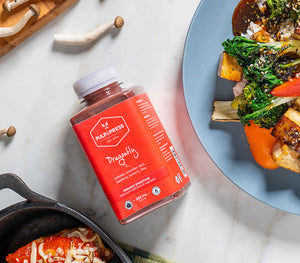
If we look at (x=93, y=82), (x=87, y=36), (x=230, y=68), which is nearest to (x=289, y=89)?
(x=230, y=68)

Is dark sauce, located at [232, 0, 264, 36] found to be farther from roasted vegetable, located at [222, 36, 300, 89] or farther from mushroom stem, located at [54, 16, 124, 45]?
mushroom stem, located at [54, 16, 124, 45]

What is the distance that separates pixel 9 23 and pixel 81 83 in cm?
44

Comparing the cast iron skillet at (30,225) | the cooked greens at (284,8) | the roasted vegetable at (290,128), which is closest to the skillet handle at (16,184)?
the cast iron skillet at (30,225)

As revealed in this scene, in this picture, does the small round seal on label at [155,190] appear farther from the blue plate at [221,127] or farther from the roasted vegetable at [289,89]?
the roasted vegetable at [289,89]

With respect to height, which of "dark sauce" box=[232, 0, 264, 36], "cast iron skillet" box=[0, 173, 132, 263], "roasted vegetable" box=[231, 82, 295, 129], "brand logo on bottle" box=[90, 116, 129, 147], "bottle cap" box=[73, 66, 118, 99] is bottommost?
"cast iron skillet" box=[0, 173, 132, 263]

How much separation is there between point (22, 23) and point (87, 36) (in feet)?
0.74

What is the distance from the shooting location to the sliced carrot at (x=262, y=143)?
131 cm

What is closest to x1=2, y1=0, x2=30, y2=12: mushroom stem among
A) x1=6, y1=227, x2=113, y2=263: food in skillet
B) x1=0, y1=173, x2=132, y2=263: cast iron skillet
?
x1=0, y1=173, x2=132, y2=263: cast iron skillet

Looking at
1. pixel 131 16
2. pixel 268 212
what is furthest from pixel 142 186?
pixel 131 16

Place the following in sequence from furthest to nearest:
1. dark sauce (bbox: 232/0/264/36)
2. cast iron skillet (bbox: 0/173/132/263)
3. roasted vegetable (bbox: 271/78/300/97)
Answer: cast iron skillet (bbox: 0/173/132/263)
dark sauce (bbox: 232/0/264/36)
roasted vegetable (bbox: 271/78/300/97)

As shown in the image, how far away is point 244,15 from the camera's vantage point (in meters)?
1.32

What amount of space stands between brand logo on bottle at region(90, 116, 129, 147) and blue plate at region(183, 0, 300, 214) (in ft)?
0.86

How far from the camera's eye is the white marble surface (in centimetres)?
144

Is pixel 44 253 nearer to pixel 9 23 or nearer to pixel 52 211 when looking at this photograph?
pixel 52 211
